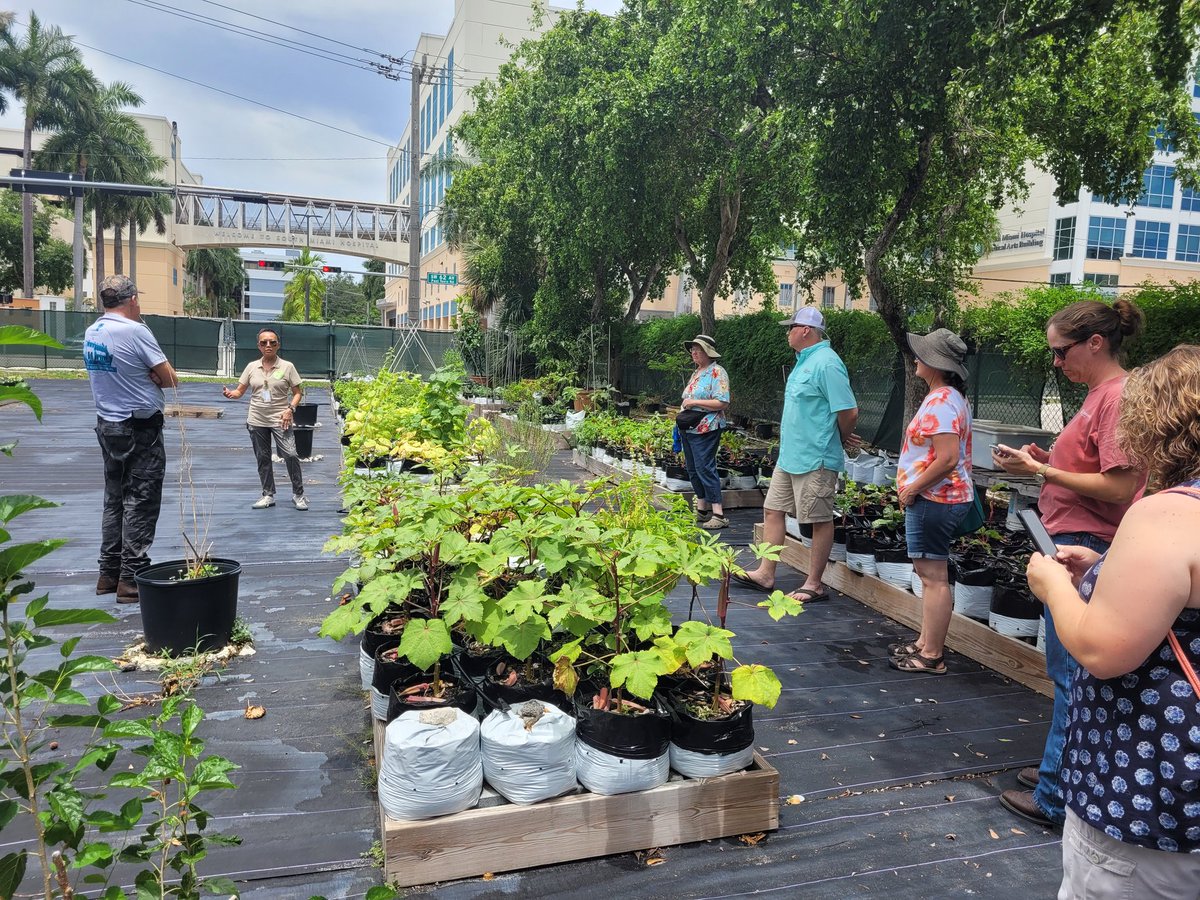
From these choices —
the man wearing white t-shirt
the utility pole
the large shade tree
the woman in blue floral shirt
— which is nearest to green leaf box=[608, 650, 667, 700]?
the man wearing white t-shirt

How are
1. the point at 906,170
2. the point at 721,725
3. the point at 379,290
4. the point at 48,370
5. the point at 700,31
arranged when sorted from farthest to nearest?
1. the point at 379,290
2. the point at 48,370
3. the point at 700,31
4. the point at 906,170
5. the point at 721,725

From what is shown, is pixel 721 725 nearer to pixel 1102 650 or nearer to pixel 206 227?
pixel 1102 650

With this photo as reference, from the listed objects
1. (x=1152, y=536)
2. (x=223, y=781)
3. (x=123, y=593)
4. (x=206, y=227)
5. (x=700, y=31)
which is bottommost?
(x=123, y=593)

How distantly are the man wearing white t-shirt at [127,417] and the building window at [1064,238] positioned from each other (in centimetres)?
4370

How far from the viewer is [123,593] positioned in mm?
4746

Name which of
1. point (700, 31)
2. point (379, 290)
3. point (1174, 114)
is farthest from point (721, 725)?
point (379, 290)

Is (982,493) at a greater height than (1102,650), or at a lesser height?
lesser

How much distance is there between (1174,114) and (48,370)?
103ft

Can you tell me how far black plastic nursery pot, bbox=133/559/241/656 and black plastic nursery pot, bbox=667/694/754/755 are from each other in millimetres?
2523

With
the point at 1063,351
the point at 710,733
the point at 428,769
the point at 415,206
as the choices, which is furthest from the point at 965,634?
the point at 415,206

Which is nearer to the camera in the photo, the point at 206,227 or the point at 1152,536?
the point at 1152,536

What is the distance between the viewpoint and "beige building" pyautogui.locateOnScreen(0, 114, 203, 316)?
59688 millimetres

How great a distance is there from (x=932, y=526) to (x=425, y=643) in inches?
98.3

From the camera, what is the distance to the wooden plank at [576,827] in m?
2.41
